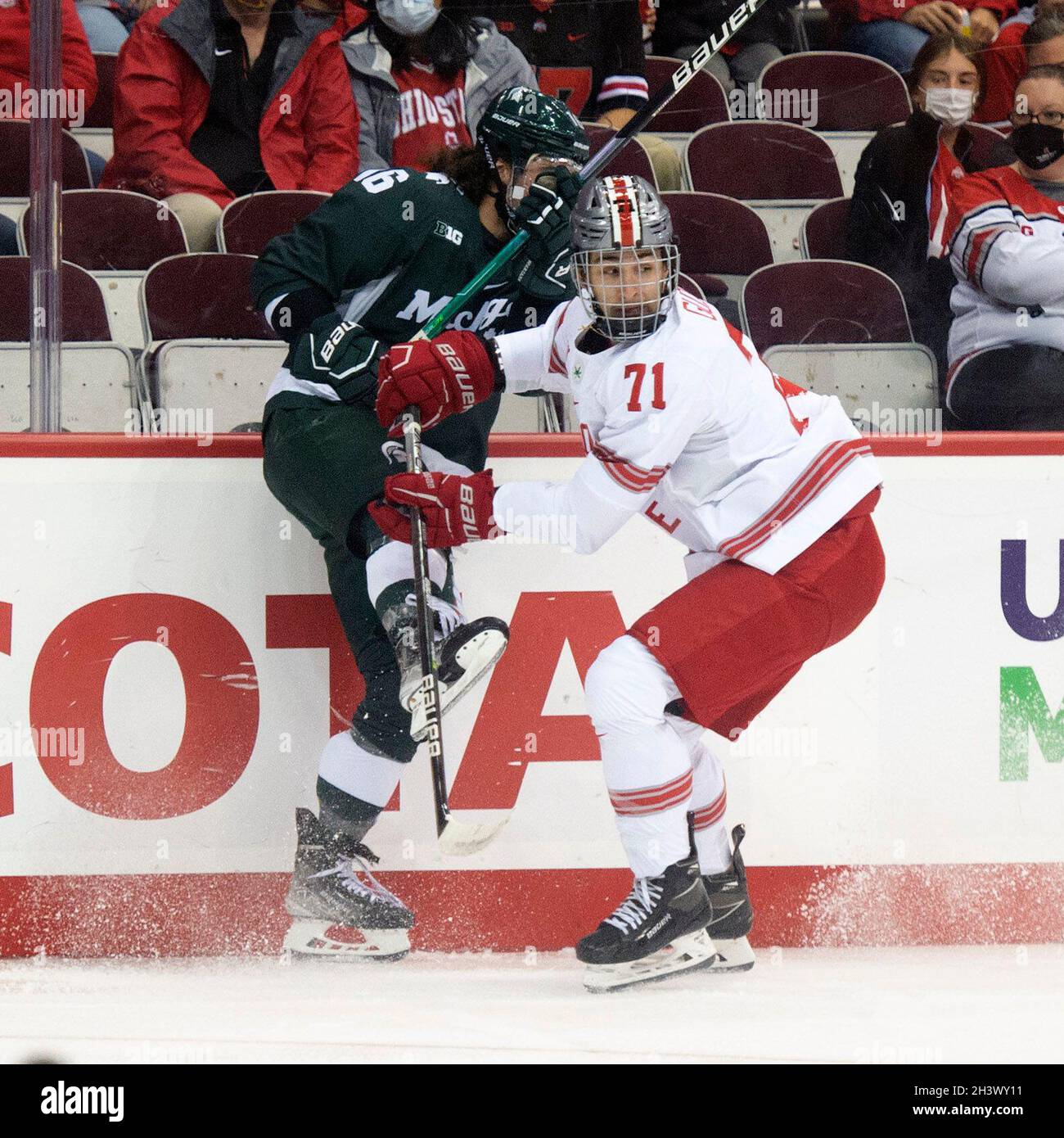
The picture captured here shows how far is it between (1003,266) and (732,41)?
92cm

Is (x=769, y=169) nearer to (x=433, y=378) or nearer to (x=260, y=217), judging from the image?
(x=260, y=217)

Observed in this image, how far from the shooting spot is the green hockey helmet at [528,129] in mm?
2816

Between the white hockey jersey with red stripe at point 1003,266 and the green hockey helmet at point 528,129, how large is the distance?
2.89 ft

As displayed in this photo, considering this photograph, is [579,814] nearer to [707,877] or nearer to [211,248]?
[707,877]

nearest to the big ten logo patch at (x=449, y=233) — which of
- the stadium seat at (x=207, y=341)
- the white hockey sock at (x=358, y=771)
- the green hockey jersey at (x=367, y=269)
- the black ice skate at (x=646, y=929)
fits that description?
the green hockey jersey at (x=367, y=269)

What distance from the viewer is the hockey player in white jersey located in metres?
2.57

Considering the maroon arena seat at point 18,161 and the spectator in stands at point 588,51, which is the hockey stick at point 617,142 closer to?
the spectator in stands at point 588,51

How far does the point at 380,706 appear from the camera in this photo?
9.32 feet

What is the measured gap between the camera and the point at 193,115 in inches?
137

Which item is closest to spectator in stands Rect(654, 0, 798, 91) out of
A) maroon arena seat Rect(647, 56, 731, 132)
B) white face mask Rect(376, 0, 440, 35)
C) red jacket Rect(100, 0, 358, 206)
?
maroon arena seat Rect(647, 56, 731, 132)

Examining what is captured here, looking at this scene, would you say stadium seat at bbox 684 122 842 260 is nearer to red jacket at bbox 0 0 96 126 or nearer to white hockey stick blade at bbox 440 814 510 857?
red jacket at bbox 0 0 96 126

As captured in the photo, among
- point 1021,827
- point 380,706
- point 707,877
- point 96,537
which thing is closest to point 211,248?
point 96,537

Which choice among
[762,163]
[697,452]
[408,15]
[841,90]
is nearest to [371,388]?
[697,452]

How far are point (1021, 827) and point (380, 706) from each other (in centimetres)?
120
